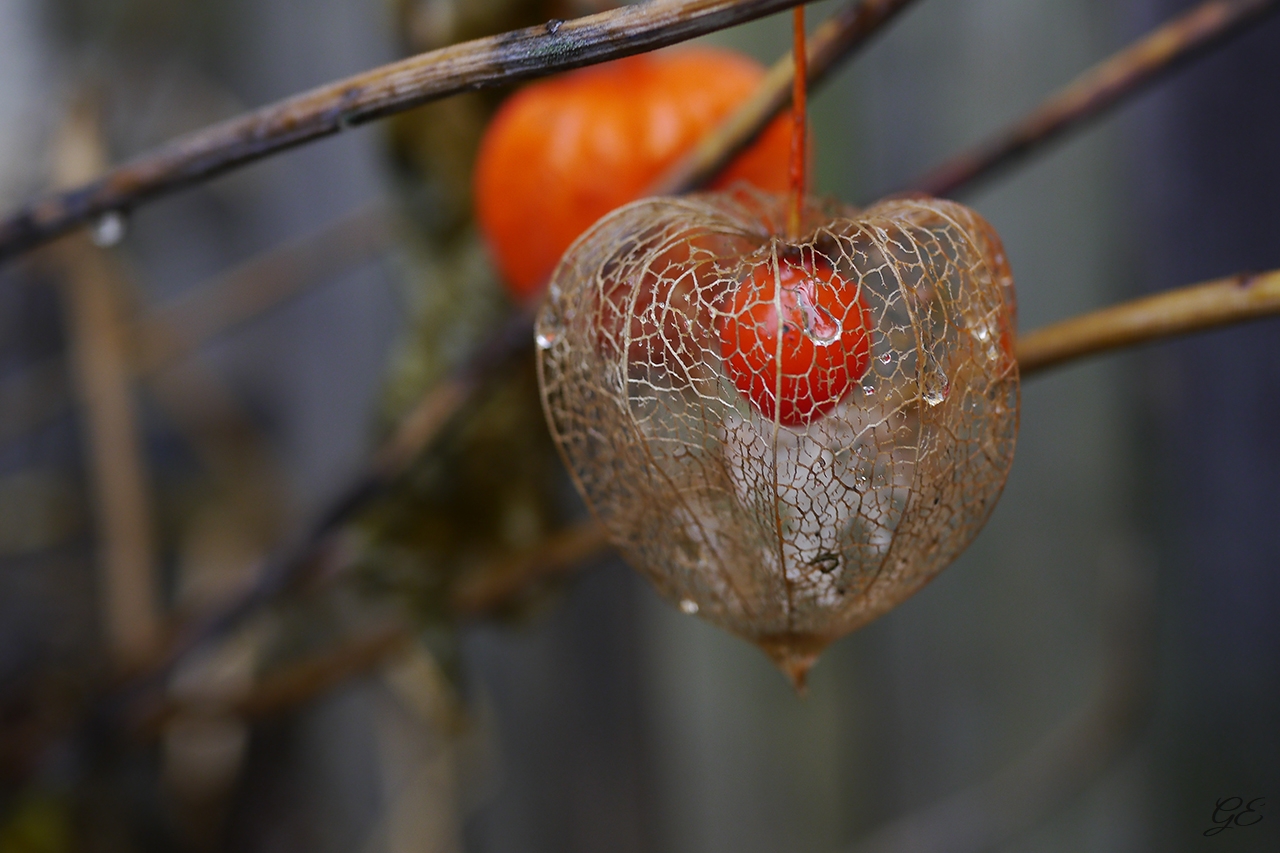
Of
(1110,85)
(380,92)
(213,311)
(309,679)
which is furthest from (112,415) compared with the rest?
(1110,85)

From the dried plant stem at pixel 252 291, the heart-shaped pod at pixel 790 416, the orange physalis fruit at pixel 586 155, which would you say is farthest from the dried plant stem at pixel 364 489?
the dried plant stem at pixel 252 291

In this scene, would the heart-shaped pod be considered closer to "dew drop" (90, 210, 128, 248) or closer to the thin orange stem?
the thin orange stem

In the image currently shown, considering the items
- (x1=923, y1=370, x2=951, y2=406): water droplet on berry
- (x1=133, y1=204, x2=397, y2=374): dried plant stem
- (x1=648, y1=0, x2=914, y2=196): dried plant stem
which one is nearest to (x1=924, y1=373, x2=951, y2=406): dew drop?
(x1=923, y1=370, x2=951, y2=406): water droplet on berry

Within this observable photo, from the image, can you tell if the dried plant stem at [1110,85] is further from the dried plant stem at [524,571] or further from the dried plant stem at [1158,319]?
the dried plant stem at [524,571]

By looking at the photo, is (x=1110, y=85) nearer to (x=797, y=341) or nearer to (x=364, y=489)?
(x=797, y=341)

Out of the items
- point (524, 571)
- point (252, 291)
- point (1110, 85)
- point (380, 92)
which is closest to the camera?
point (380, 92)

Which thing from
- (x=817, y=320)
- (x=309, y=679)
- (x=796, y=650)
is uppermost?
(x=817, y=320)
